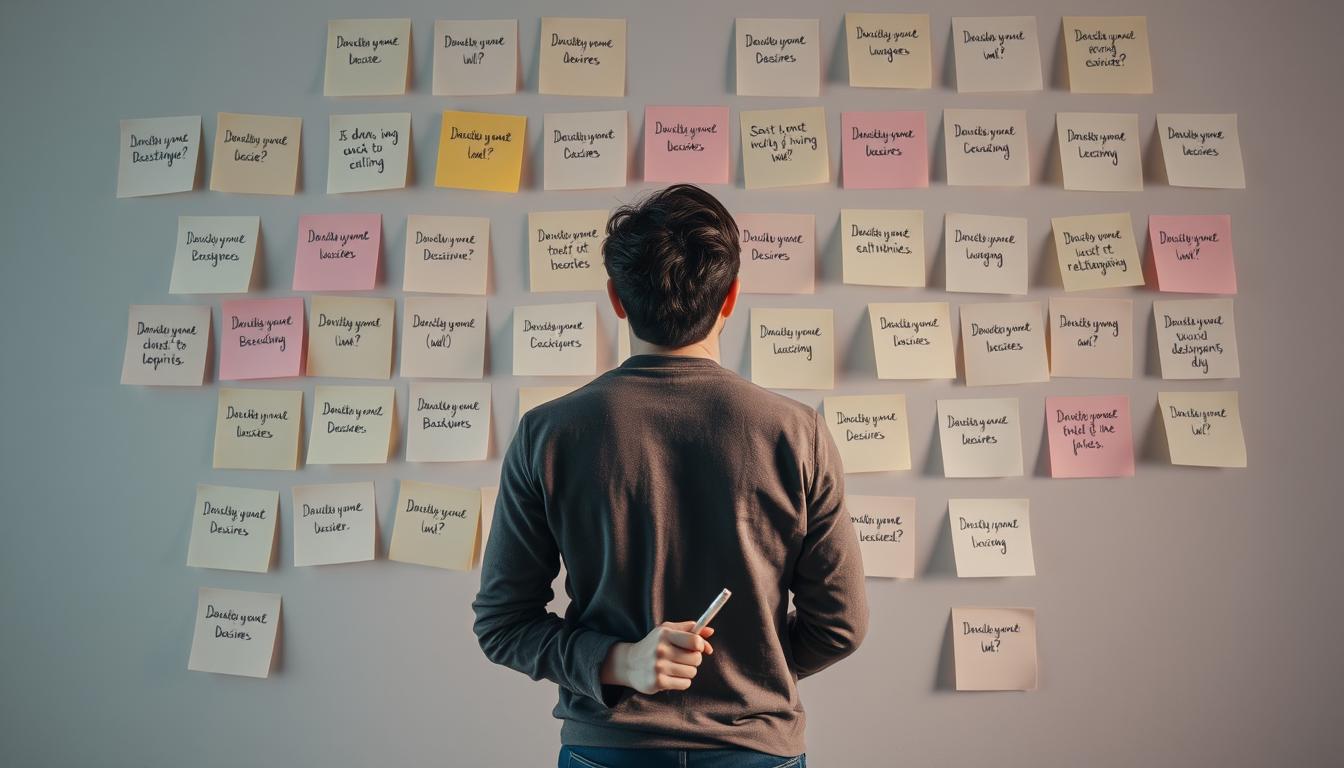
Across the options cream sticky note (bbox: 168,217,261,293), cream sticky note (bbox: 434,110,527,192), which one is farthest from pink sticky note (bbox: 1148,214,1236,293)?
cream sticky note (bbox: 168,217,261,293)

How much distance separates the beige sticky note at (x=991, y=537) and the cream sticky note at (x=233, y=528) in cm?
99

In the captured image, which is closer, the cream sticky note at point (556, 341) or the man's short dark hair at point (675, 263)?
the man's short dark hair at point (675, 263)

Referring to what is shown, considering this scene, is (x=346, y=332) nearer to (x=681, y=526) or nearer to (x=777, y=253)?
(x=777, y=253)

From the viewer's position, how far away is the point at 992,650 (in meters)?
1.29

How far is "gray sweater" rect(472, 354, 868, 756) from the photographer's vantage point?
2.53 feet

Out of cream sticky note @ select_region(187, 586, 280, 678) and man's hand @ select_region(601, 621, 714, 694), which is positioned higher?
man's hand @ select_region(601, 621, 714, 694)

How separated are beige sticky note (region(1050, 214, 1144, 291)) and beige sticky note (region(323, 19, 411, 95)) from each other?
3.26 ft

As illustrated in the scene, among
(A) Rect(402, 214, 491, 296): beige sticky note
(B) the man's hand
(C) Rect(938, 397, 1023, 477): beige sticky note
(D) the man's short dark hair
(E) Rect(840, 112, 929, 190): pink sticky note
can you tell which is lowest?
(B) the man's hand

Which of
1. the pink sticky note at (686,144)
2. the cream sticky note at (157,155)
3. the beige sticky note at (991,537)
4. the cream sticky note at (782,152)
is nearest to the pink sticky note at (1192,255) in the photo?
the beige sticky note at (991,537)

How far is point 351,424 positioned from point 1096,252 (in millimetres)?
1116

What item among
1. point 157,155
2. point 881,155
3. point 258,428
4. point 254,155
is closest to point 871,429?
point 881,155

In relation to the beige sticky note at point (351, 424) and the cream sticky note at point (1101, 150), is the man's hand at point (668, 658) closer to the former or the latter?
the beige sticky note at point (351, 424)

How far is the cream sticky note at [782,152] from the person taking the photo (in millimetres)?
1307

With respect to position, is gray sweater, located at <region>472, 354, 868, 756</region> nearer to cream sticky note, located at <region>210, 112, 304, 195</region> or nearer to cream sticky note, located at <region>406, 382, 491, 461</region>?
cream sticky note, located at <region>406, 382, 491, 461</region>
